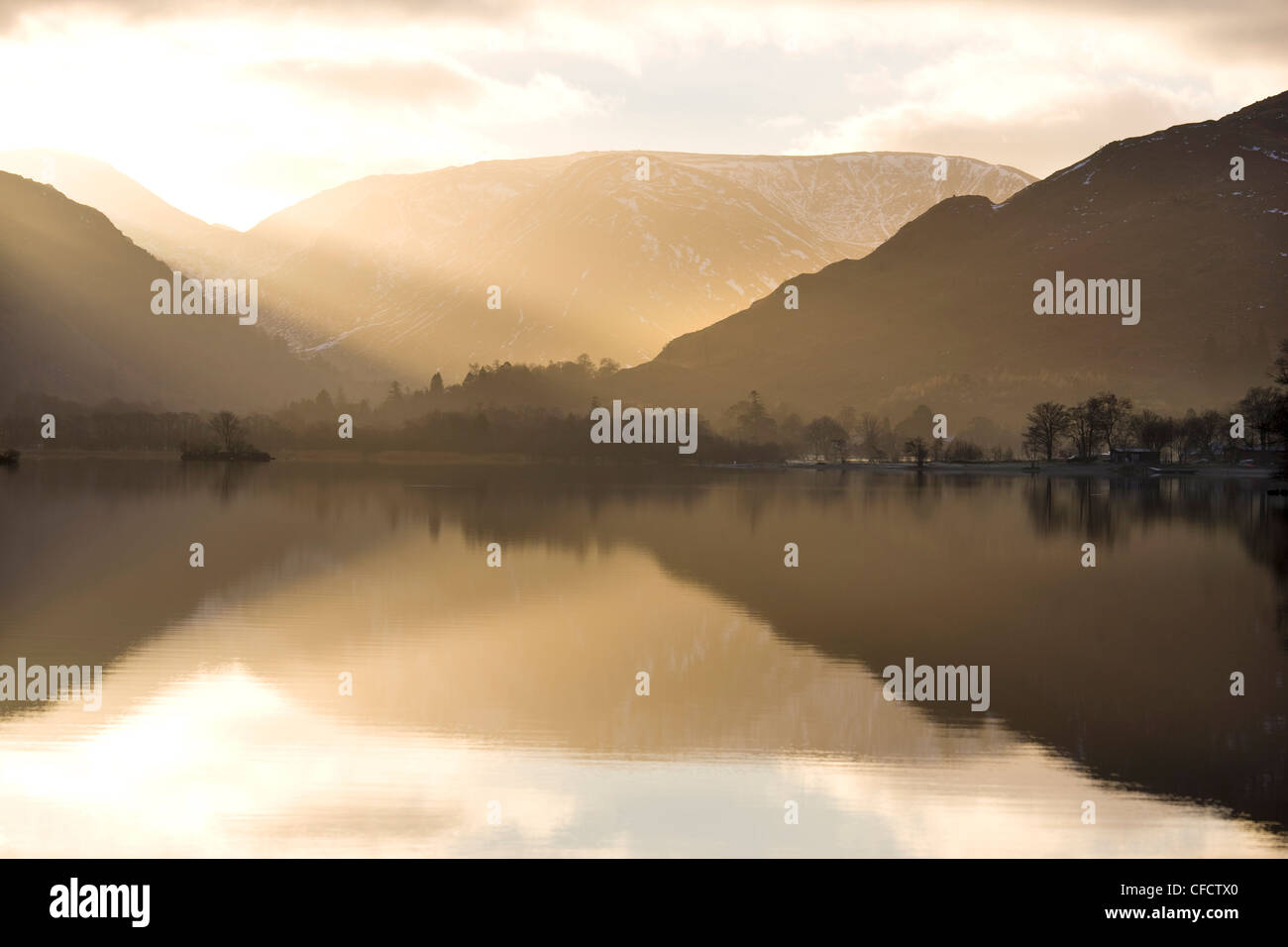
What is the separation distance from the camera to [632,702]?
30.4 m

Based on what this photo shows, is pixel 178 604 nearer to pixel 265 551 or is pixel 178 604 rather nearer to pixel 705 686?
pixel 265 551

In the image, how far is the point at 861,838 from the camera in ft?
67.1

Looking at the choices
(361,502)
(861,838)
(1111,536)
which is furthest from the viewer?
(361,502)

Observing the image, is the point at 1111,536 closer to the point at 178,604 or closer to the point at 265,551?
the point at 265,551

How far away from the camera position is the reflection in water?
20.9 m

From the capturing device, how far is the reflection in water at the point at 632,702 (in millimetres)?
20938
